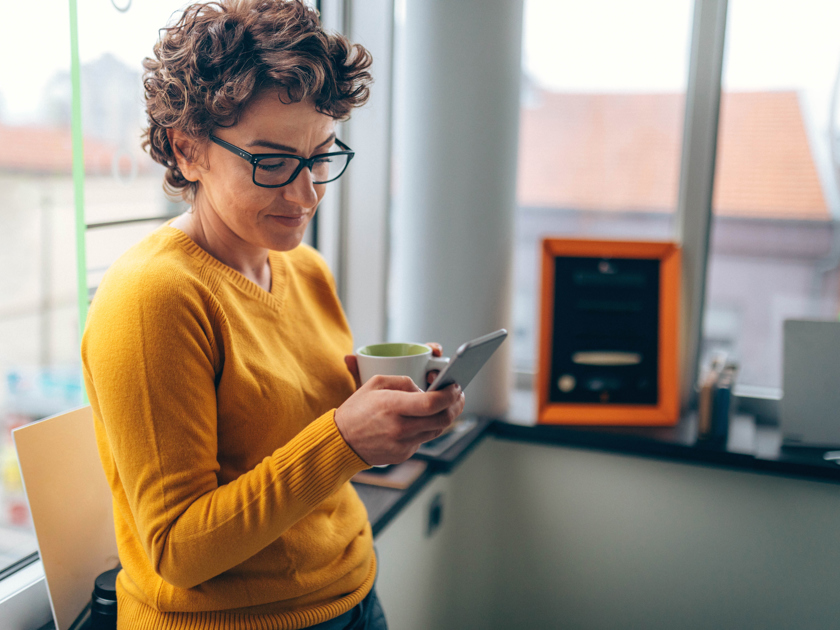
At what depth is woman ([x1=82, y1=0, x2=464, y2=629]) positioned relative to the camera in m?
0.73

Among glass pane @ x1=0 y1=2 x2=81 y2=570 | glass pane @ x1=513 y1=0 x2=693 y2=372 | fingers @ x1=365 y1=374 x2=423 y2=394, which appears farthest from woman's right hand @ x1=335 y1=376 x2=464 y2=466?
glass pane @ x1=513 y1=0 x2=693 y2=372

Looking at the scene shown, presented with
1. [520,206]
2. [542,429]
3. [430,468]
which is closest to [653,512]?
[542,429]

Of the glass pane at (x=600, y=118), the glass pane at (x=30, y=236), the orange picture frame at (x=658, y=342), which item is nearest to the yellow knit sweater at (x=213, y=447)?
the glass pane at (x=30, y=236)

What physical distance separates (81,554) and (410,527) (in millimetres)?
813

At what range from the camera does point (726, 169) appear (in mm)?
1934

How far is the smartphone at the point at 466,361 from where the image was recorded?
0.75 m

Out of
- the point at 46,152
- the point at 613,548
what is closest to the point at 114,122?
the point at 46,152

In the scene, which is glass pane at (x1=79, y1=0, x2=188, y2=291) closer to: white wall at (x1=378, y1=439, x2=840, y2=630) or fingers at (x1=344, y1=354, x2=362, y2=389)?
fingers at (x1=344, y1=354, x2=362, y2=389)

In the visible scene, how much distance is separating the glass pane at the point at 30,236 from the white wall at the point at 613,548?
0.76m

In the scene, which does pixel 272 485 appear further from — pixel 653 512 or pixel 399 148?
pixel 653 512

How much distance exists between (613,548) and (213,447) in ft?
4.77

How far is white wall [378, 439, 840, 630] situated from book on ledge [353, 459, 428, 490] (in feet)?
0.35

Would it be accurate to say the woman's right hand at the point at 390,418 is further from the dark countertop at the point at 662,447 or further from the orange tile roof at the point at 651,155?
the orange tile roof at the point at 651,155

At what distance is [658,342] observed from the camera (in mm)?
1911
